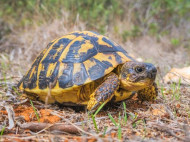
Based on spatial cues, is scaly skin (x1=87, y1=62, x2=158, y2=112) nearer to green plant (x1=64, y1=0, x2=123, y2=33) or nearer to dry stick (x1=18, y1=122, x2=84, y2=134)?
dry stick (x1=18, y1=122, x2=84, y2=134)

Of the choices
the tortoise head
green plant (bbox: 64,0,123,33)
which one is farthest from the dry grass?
green plant (bbox: 64,0,123,33)

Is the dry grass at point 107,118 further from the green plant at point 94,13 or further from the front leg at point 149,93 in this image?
the green plant at point 94,13

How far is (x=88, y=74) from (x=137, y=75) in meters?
0.49

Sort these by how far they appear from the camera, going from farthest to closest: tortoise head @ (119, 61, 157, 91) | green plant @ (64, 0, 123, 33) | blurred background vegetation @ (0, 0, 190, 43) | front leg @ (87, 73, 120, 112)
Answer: blurred background vegetation @ (0, 0, 190, 43) < green plant @ (64, 0, 123, 33) < tortoise head @ (119, 61, 157, 91) < front leg @ (87, 73, 120, 112)

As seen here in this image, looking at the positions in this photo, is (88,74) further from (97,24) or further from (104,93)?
(97,24)

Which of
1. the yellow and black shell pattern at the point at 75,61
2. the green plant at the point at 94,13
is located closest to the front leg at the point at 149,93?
the yellow and black shell pattern at the point at 75,61

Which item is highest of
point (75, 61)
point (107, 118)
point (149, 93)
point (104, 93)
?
point (75, 61)

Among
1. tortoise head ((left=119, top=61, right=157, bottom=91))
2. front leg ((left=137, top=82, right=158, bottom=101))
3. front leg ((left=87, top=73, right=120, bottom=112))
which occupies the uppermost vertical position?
tortoise head ((left=119, top=61, right=157, bottom=91))

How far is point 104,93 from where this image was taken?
6.88ft

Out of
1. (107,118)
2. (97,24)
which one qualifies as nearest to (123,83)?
(107,118)

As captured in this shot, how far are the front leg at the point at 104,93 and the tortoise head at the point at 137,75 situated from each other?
0.41ft

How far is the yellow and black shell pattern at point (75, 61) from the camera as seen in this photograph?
2.25m

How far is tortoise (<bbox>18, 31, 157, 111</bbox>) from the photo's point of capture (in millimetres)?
2193

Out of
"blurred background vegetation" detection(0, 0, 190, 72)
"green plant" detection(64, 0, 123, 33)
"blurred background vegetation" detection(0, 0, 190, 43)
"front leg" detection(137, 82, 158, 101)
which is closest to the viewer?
"front leg" detection(137, 82, 158, 101)
